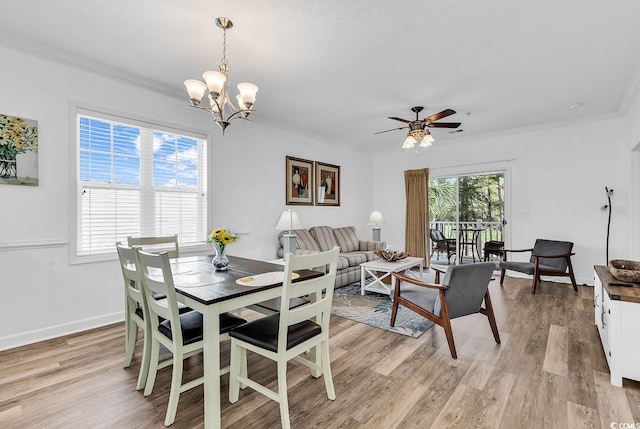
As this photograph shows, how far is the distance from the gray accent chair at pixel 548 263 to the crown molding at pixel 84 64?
5308 millimetres

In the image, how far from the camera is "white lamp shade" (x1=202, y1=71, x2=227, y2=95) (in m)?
2.12

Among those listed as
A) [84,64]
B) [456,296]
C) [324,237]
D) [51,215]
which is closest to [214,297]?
[456,296]

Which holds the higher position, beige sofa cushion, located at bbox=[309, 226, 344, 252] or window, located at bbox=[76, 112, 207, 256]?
window, located at bbox=[76, 112, 207, 256]

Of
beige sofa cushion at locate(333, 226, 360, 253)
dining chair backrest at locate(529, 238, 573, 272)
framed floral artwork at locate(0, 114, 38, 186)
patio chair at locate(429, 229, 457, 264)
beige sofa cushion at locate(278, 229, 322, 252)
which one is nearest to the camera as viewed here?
framed floral artwork at locate(0, 114, 38, 186)

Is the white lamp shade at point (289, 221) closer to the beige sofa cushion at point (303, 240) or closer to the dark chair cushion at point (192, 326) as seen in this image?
the beige sofa cushion at point (303, 240)

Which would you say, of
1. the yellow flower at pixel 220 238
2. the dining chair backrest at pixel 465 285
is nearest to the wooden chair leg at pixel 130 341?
the yellow flower at pixel 220 238

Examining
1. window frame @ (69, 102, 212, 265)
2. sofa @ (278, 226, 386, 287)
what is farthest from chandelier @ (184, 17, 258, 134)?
sofa @ (278, 226, 386, 287)

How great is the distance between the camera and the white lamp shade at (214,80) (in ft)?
6.95

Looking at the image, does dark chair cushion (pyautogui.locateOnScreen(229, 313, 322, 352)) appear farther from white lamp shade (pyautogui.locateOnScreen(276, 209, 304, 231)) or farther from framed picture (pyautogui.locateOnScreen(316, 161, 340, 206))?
framed picture (pyautogui.locateOnScreen(316, 161, 340, 206))

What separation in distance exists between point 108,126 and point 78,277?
1590 millimetres

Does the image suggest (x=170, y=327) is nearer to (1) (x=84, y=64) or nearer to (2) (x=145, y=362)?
(2) (x=145, y=362)

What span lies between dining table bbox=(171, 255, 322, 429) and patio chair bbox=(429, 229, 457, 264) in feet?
16.5

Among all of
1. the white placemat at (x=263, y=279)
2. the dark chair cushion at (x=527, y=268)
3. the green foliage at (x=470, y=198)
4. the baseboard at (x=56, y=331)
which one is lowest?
the baseboard at (x=56, y=331)

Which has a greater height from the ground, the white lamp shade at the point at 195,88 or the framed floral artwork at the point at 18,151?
the white lamp shade at the point at 195,88
